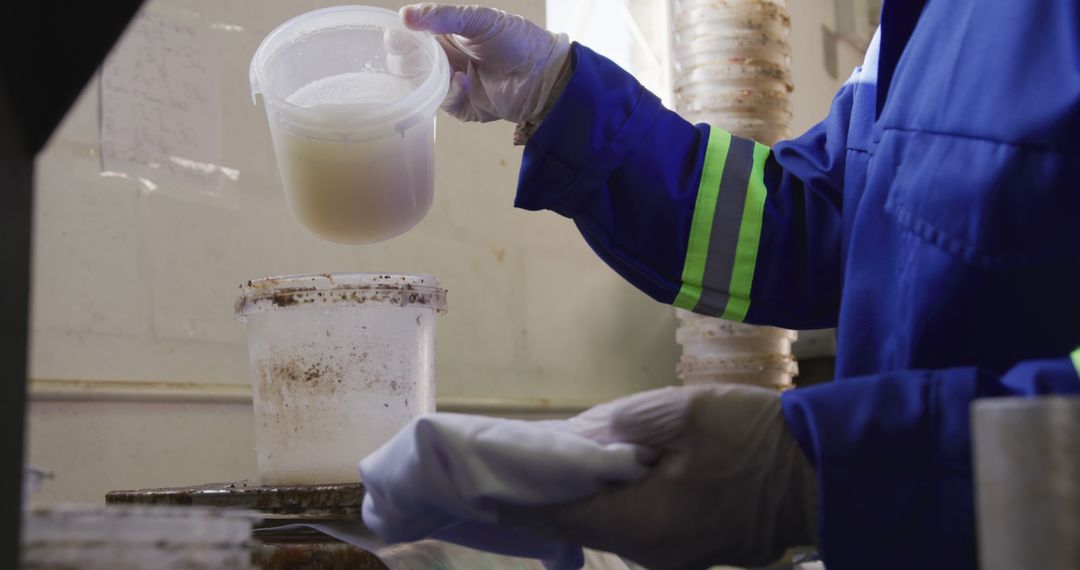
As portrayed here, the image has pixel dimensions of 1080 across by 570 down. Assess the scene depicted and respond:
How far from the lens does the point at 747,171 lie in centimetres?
148

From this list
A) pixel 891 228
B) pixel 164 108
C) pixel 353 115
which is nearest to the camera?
pixel 891 228

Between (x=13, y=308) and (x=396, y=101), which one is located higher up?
(x=396, y=101)

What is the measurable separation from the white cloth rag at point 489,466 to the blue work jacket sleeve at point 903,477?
0.14 m

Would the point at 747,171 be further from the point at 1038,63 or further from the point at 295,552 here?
the point at 295,552

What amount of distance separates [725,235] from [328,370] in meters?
0.60

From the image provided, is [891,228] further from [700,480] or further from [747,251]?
[700,480]

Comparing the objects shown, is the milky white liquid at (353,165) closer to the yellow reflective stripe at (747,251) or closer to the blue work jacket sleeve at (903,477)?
the yellow reflective stripe at (747,251)

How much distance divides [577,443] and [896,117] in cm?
55

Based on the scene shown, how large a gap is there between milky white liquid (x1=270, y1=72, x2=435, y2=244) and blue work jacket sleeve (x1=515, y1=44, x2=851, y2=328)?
158 mm

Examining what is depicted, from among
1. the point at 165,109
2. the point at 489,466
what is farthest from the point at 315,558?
the point at 165,109

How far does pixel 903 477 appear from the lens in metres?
0.78

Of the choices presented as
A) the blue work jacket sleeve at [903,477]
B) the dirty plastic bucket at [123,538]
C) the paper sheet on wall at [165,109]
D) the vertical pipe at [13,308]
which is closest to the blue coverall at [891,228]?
the blue work jacket sleeve at [903,477]

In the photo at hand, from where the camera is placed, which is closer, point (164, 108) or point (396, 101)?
point (396, 101)

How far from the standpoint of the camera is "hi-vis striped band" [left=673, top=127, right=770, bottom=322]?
1.45 metres
